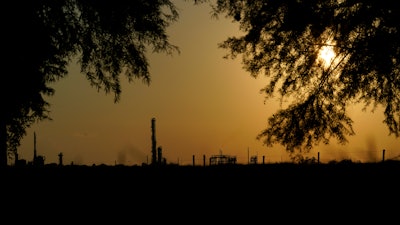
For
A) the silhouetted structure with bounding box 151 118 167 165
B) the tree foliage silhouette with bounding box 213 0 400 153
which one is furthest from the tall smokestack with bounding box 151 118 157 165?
the tree foliage silhouette with bounding box 213 0 400 153

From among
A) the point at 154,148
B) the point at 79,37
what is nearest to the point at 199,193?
the point at 79,37

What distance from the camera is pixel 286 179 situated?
37.8ft

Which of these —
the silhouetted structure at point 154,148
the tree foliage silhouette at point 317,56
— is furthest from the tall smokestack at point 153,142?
the tree foliage silhouette at point 317,56

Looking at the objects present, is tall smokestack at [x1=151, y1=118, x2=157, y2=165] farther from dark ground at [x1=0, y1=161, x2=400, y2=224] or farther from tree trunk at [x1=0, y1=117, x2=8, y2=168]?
dark ground at [x1=0, y1=161, x2=400, y2=224]

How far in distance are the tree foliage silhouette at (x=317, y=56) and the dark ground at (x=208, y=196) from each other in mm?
4323

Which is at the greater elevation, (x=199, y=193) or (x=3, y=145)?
(x=3, y=145)

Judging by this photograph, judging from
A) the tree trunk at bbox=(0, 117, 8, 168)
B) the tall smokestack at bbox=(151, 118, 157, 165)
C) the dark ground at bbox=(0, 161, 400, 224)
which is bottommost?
the dark ground at bbox=(0, 161, 400, 224)

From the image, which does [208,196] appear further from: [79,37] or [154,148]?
[154,148]

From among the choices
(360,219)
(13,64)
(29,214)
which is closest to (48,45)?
(13,64)

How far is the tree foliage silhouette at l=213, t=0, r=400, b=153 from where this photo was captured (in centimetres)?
1552

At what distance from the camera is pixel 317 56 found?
17281mm

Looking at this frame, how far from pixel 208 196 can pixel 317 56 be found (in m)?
8.84

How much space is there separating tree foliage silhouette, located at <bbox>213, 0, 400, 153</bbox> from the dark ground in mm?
4323

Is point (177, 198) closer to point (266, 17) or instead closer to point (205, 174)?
point (205, 174)
